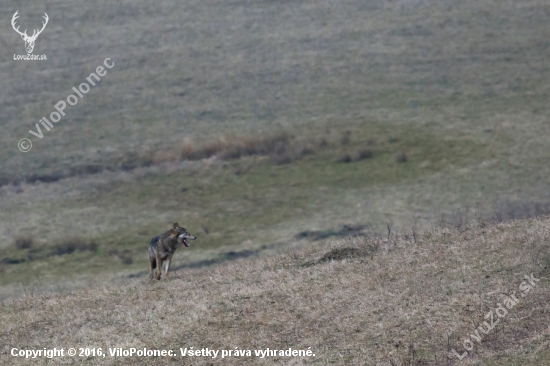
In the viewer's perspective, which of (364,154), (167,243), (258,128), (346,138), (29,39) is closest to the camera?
(167,243)

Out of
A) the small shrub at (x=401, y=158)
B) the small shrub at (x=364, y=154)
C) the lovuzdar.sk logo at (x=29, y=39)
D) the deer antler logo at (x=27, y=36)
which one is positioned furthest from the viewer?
the deer antler logo at (x=27, y=36)

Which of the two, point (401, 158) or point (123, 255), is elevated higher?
point (401, 158)

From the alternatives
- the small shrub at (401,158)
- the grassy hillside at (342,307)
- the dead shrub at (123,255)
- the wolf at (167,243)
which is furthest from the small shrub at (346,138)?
the wolf at (167,243)

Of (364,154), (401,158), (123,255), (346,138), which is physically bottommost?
(123,255)

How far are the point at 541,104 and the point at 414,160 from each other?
32.1ft

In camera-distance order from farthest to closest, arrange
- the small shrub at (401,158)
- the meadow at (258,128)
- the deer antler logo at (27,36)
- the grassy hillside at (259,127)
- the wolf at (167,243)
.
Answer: the deer antler logo at (27,36) → the small shrub at (401,158) → the grassy hillside at (259,127) → the meadow at (258,128) → the wolf at (167,243)

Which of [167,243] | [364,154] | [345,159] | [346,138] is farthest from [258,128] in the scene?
[167,243]

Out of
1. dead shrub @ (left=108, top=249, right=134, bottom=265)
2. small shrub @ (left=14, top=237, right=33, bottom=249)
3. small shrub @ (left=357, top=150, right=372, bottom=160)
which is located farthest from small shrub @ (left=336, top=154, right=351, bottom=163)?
small shrub @ (left=14, top=237, right=33, bottom=249)

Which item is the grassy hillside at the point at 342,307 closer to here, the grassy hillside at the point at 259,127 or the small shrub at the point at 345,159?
the grassy hillside at the point at 259,127

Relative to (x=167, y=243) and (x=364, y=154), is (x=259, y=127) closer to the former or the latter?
(x=364, y=154)

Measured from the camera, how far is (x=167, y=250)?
1788cm

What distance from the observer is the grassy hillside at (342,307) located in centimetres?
1251

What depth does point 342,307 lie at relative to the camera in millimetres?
14320

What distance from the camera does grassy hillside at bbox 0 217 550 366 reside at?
12508 mm
